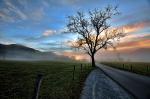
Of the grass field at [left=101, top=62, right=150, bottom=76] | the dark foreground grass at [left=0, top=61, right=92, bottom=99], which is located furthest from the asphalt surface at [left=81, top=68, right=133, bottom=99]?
the grass field at [left=101, top=62, right=150, bottom=76]

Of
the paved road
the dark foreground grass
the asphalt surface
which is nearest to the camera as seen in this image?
the asphalt surface

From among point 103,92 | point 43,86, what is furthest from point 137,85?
point 43,86

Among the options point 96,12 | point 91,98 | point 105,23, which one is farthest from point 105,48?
point 91,98

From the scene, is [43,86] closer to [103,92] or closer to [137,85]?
[103,92]

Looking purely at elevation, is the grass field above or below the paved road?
above

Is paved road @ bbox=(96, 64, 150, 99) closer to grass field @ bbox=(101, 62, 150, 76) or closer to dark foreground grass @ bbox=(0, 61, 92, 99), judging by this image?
dark foreground grass @ bbox=(0, 61, 92, 99)

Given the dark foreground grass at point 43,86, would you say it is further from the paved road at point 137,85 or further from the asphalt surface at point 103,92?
the paved road at point 137,85

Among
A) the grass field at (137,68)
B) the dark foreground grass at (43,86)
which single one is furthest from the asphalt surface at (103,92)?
the grass field at (137,68)

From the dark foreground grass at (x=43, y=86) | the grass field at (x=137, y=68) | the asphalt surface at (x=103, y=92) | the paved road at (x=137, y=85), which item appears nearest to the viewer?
the asphalt surface at (x=103, y=92)

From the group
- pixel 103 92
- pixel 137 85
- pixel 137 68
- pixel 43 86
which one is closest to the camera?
pixel 103 92

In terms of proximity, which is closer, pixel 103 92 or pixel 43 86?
pixel 103 92

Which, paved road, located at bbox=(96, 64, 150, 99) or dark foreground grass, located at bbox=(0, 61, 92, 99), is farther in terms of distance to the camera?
paved road, located at bbox=(96, 64, 150, 99)

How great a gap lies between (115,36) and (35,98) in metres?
52.4

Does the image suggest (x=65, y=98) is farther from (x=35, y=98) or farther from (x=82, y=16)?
(x=82, y=16)
